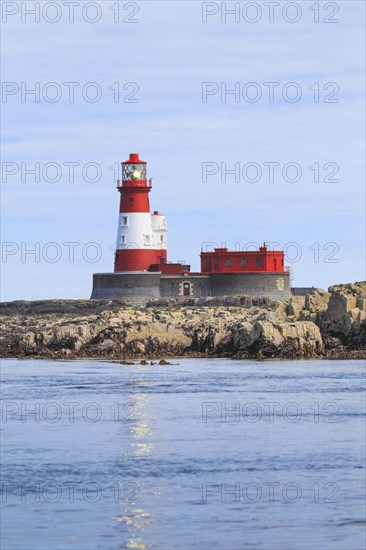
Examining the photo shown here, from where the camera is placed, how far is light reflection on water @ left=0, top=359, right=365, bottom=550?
12.6 meters

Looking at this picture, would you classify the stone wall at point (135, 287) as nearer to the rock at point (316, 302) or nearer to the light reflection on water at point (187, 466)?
the rock at point (316, 302)

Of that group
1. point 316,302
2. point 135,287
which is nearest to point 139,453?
point 316,302

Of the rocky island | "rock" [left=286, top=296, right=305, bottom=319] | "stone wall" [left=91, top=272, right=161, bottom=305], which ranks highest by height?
"stone wall" [left=91, top=272, right=161, bottom=305]

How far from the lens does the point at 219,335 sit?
1876 inches

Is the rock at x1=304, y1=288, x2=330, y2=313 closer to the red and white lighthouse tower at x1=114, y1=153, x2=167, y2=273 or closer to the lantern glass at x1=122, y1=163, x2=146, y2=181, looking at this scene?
the red and white lighthouse tower at x1=114, y1=153, x2=167, y2=273

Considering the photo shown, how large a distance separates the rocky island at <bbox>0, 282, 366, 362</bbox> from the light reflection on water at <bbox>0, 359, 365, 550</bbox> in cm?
1390

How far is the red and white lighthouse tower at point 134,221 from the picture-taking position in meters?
74.7

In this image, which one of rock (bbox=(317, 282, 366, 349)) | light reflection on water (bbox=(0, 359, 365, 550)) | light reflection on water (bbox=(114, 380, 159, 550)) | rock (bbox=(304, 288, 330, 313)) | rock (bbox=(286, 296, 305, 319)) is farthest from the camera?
rock (bbox=(304, 288, 330, 313))

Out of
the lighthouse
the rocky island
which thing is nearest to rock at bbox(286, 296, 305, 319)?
the rocky island

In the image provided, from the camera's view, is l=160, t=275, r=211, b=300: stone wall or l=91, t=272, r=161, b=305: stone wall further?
l=160, t=275, r=211, b=300: stone wall

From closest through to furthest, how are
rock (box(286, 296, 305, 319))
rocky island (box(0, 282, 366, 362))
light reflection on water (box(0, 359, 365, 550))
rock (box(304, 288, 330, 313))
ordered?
1. light reflection on water (box(0, 359, 365, 550))
2. rocky island (box(0, 282, 366, 362))
3. rock (box(286, 296, 305, 319))
4. rock (box(304, 288, 330, 313))

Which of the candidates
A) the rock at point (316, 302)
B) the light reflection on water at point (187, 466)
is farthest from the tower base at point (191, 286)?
the light reflection on water at point (187, 466)

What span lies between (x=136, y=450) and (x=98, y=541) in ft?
21.3

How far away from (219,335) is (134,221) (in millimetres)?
27937
